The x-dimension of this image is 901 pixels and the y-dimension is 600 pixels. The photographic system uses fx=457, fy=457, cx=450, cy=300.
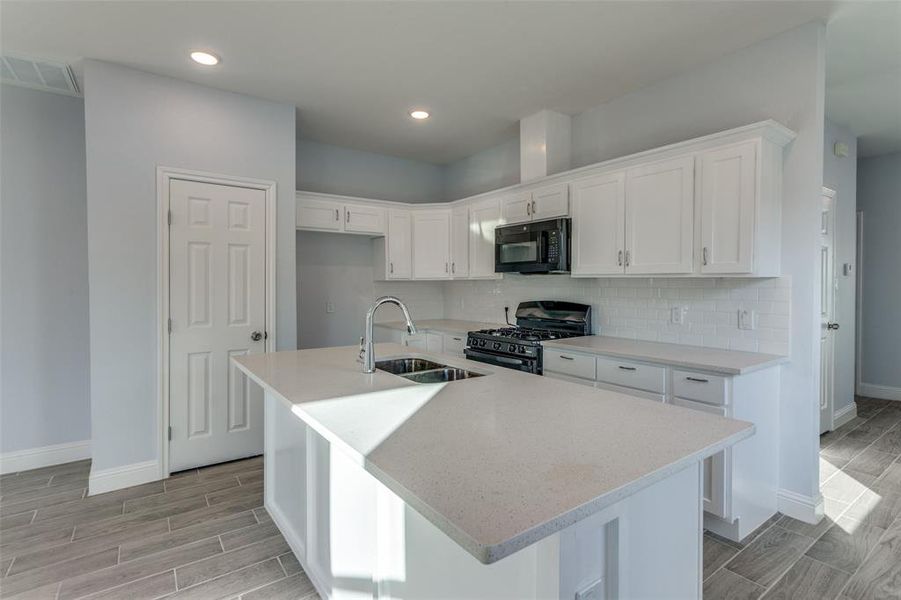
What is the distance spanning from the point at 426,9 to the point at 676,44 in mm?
1542

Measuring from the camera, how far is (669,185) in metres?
2.87

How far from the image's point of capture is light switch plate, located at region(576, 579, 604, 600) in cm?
101

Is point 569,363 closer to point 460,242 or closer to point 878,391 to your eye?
point 460,242

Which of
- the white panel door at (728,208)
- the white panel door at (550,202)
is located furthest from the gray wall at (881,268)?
the white panel door at (550,202)

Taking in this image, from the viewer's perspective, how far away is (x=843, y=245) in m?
4.45

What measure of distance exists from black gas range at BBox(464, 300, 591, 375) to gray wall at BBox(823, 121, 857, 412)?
2.54 m

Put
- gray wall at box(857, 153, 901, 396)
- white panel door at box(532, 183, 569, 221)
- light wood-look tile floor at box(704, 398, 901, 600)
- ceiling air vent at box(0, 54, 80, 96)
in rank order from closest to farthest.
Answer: light wood-look tile floor at box(704, 398, 901, 600), ceiling air vent at box(0, 54, 80, 96), white panel door at box(532, 183, 569, 221), gray wall at box(857, 153, 901, 396)

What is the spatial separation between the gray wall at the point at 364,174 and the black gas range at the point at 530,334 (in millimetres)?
A: 2064

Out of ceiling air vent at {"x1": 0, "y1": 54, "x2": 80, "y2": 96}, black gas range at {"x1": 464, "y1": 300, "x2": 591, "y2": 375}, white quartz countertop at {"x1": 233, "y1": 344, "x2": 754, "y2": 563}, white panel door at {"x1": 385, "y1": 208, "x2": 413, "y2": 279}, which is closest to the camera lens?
white quartz countertop at {"x1": 233, "y1": 344, "x2": 754, "y2": 563}

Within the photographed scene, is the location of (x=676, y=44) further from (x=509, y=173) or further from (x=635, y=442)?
(x=635, y=442)

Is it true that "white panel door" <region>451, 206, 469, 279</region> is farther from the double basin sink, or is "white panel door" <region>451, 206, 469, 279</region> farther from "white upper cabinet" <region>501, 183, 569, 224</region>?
the double basin sink

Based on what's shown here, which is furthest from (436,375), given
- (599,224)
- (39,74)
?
(39,74)

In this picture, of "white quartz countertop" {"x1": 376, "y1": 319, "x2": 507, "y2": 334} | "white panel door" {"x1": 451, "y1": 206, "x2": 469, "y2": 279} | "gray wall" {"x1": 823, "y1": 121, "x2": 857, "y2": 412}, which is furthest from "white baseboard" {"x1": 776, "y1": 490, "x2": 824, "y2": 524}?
"white panel door" {"x1": 451, "y1": 206, "x2": 469, "y2": 279}

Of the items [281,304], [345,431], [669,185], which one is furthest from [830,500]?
[281,304]
